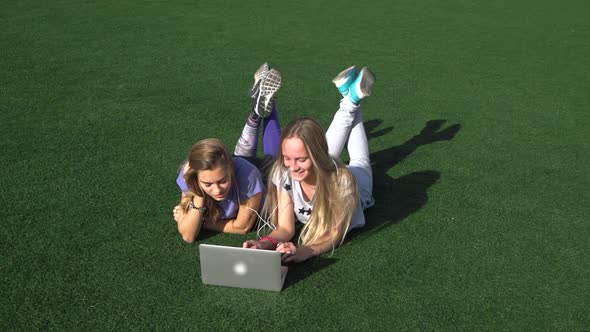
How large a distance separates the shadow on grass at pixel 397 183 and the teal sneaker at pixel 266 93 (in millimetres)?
1028

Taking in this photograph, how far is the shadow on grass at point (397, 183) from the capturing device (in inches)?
172

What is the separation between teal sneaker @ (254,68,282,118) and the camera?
15.6 feet

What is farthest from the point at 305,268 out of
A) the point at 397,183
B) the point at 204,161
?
the point at 397,183

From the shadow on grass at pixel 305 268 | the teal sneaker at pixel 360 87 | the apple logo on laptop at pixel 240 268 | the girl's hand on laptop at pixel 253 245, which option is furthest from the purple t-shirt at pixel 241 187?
the teal sneaker at pixel 360 87

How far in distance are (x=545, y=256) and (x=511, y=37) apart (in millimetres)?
6126

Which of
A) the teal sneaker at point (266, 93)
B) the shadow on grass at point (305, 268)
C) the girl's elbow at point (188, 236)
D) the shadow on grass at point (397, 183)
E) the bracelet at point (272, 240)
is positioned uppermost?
the teal sneaker at point (266, 93)

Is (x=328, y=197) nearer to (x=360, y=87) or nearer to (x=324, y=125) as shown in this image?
(x=360, y=87)

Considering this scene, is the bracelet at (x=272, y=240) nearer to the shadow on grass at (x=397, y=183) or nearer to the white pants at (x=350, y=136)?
the shadow on grass at (x=397, y=183)

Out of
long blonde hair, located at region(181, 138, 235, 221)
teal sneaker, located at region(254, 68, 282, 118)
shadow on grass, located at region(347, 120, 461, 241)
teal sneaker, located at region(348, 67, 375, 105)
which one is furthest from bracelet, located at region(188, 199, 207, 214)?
teal sneaker, located at region(348, 67, 375, 105)

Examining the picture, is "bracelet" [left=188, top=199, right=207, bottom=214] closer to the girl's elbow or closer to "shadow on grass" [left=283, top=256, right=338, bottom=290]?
the girl's elbow

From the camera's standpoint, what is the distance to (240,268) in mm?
3408

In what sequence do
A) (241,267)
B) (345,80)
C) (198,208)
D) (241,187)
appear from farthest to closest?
(345,80)
(241,187)
(198,208)
(241,267)

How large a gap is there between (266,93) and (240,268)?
178 centimetres

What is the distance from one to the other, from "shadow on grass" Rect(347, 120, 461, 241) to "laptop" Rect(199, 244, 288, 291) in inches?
32.3
